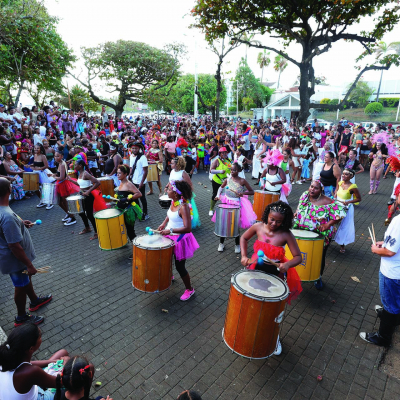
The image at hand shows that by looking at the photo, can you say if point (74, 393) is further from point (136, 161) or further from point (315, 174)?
point (315, 174)

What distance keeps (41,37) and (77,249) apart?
13045mm

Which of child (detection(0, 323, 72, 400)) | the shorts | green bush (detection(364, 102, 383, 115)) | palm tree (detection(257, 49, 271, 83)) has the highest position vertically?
palm tree (detection(257, 49, 271, 83))

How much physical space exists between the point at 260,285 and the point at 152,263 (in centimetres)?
166

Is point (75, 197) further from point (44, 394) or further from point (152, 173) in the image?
point (44, 394)

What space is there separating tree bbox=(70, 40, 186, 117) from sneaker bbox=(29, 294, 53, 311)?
2383 cm

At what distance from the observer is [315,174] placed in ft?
29.9

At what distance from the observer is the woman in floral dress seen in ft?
15.2

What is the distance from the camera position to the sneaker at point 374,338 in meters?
3.61

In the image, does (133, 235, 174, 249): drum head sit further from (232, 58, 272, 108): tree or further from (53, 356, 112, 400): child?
(232, 58, 272, 108): tree

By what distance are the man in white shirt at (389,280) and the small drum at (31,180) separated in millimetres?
9402

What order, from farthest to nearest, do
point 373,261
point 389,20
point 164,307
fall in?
point 389,20 < point 373,261 < point 164,307

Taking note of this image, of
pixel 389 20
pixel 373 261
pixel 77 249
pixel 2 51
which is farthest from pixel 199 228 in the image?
pixel 389 20

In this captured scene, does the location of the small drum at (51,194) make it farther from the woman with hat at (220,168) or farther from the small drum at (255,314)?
the small drum at (255,314)

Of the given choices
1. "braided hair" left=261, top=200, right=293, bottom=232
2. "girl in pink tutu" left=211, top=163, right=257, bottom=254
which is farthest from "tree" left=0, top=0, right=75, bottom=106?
"braided hair" left=261, top=200, right=293, bottom=232
